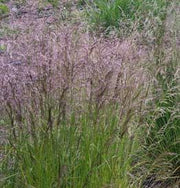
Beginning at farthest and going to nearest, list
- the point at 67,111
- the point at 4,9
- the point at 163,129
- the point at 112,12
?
the point at 4,9 < the point at 112,12 < the point at 163,129 < the point at 67,111

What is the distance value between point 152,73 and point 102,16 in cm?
322

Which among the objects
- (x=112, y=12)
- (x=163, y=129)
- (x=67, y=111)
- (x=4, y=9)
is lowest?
(x=4, y=9)

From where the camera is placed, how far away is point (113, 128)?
10.3 ft

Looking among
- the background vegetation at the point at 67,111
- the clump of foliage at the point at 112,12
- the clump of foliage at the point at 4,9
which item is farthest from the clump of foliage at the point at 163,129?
the clump of foliage at the point at 4,9

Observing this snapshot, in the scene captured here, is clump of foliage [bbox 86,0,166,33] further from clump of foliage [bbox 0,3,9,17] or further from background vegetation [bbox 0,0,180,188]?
background vegetation [bbox 0,0,180,188]

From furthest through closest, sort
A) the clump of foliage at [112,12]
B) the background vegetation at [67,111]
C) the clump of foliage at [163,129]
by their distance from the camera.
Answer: the clump of foliage at [112,12] < the clump of foliage at [163,129] < the background vegetation at [67,111]

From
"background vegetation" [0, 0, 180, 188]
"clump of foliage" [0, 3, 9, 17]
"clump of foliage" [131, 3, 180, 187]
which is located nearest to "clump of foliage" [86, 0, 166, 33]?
"clump of foliage" [0, 3, 9, 17]

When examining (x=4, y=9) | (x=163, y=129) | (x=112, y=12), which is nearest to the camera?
(x=163, y=129)

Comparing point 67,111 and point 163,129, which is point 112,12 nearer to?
point 163,129

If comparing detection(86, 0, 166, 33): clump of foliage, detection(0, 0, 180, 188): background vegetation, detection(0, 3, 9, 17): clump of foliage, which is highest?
detection(0, 0, 180, 188): background vegetation

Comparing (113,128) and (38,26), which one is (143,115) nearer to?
(113,128)

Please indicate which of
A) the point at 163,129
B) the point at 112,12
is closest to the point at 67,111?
the point at 163,129

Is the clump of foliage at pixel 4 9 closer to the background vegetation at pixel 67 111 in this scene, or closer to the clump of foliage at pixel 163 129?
the clump of foliage at pixel 163 129

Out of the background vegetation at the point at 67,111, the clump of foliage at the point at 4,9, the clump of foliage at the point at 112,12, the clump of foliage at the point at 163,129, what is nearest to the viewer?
the background vegetation at the point at 67,111
